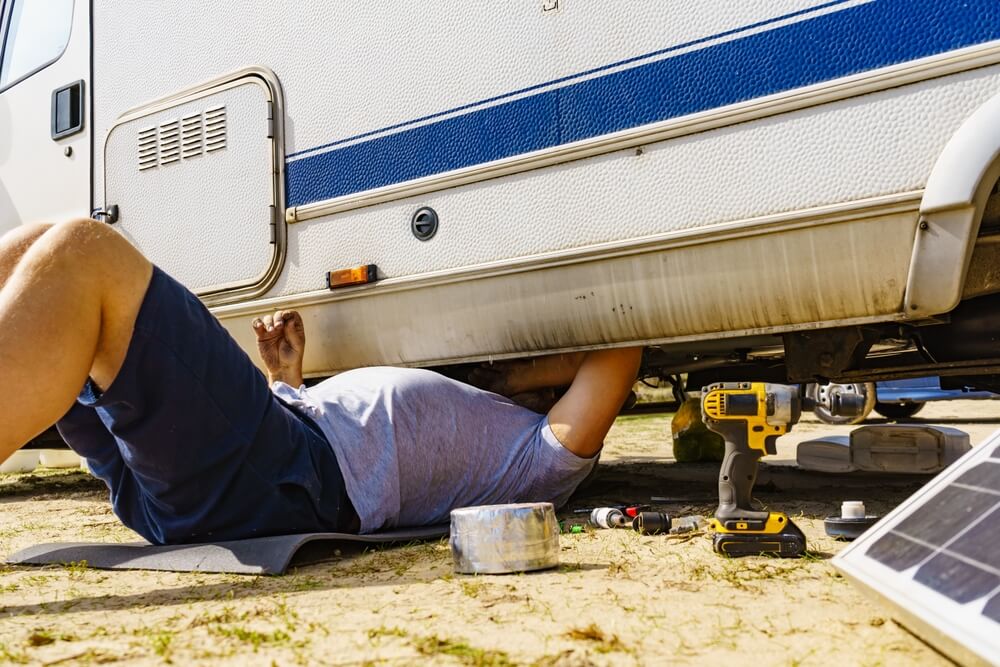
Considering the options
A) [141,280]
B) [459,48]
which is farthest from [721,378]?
[141,280]

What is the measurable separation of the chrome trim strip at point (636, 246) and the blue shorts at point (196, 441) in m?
0.79

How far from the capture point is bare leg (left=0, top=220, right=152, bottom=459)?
182 centimetres

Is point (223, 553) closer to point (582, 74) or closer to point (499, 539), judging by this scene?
point (499, 539)

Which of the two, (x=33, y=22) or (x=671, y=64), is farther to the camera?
(x=33, y=22)

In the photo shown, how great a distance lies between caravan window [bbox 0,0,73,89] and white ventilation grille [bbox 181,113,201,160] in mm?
889

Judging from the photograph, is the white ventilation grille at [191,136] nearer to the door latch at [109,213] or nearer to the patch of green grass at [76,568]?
the door latch at [109,213]

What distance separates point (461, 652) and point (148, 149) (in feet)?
9.78

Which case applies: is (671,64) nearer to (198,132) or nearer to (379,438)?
(379,438)

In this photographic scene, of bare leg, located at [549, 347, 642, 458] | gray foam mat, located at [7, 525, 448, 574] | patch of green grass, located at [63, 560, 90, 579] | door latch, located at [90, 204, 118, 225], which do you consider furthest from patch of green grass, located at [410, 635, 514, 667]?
door latch, located at [90, 204, 118, 225]

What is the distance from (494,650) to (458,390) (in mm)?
1331

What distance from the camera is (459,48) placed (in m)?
3.07

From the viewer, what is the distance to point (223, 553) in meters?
2.30

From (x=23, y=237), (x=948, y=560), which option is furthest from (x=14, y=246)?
(x=948, y=560)

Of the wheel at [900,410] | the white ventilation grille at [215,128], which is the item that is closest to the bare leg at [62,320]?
the white ventilation grille at [215,128]
